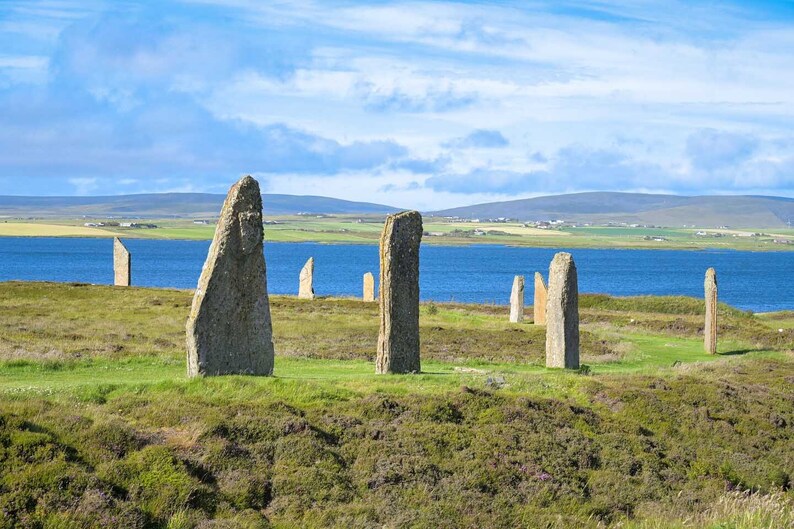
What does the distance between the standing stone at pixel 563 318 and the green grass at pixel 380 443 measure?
998mm

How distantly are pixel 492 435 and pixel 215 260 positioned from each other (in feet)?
22.8

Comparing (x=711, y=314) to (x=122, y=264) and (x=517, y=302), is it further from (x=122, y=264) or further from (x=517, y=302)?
(x=122, y=264)

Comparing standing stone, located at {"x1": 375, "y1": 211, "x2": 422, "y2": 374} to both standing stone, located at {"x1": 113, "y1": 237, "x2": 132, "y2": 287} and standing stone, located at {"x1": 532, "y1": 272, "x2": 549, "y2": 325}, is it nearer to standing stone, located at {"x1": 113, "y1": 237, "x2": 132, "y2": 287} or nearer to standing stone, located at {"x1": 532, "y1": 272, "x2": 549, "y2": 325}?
standing stone, located at {"x1": 532, "y1": 272, "x2": 549, "y2": 325}

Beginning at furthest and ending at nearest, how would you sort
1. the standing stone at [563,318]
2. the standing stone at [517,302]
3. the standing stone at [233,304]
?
the standing stone at [517,302]
the standing stone at [563,318]
the standing stone at [233,304]

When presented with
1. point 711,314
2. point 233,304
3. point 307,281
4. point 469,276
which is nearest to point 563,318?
point 711,314

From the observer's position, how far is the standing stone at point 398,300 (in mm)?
23359

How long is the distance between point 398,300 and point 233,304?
4.42m

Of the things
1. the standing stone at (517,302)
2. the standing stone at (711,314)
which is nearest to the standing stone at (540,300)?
the standing stone at (517,302)

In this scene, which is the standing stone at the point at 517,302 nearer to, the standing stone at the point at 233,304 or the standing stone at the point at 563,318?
the standing stone at the point at 563,318

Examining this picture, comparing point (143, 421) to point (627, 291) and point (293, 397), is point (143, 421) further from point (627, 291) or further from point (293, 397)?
point (627, 291)

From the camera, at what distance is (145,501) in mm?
13977

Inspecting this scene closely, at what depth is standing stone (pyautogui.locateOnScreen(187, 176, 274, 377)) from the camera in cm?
2034

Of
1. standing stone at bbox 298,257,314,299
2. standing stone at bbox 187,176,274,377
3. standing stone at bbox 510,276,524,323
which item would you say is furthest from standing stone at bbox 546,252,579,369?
standing stone at bbox 298,257,314,299

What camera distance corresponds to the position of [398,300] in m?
23.4
